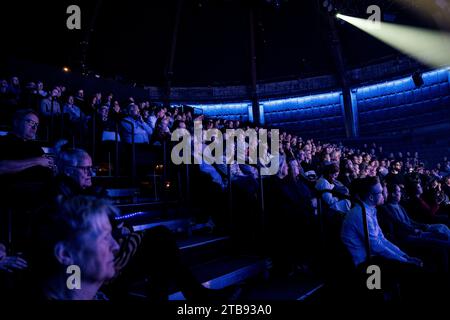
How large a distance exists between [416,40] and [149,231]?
47.7ft

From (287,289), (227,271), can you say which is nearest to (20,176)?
(227,271)

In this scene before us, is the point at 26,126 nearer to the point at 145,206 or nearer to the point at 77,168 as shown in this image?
the point at 77,168

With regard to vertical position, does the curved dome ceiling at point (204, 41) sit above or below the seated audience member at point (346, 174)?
above

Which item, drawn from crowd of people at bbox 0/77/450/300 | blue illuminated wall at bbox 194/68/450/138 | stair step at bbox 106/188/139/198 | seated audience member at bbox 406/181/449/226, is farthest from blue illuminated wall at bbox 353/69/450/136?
stair step at bbox 106/188/139/198

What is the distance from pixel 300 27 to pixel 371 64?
11.8ft

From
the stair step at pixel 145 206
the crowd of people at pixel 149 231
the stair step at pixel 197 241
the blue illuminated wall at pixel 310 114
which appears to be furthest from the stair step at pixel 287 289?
the blue illuminated wall at pixel 310 114

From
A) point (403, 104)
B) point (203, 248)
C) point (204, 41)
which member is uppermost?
point (204, 41)

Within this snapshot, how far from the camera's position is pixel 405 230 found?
420 cm

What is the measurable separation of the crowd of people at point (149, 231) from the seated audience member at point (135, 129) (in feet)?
0.06

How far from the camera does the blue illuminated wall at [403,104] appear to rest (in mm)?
12641

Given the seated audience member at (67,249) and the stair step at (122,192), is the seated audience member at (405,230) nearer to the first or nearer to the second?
the stair step at (122,192)

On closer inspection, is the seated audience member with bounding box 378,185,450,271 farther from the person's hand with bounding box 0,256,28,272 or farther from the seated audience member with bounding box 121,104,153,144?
the person's hand with bounding box 0,256,28,272
